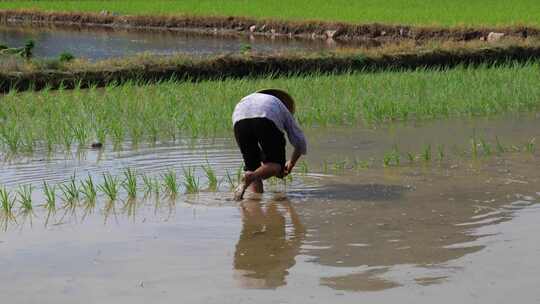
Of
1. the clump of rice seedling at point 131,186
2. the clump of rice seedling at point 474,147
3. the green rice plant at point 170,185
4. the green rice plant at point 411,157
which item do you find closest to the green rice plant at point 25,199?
the clump of rice seedling at point 131,186

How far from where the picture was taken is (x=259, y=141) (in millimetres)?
4988

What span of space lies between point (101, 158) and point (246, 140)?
1.60 metres

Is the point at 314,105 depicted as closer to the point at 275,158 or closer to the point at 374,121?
the point at 374,121

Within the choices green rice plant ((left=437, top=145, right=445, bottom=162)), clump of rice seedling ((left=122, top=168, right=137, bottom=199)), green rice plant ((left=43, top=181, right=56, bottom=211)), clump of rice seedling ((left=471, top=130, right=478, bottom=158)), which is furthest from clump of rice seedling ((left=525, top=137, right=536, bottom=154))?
green rice plant ((left=43, top=181, right=56, bottom=211))

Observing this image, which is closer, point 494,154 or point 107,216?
point 107,216

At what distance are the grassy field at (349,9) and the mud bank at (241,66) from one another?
4520 mm

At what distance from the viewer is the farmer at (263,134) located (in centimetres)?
490

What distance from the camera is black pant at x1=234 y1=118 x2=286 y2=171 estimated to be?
16.1ft

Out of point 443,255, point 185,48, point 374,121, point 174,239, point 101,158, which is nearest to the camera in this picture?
point 443,255

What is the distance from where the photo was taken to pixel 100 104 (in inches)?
320

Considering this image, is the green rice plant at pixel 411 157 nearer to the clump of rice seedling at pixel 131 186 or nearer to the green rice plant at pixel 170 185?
the green rice plant at pixel 170 185

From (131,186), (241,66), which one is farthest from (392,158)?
(241,66)

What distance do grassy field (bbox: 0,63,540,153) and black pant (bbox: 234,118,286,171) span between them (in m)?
2.00

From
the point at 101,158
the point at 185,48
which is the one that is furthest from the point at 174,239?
→ the point at 185,48
